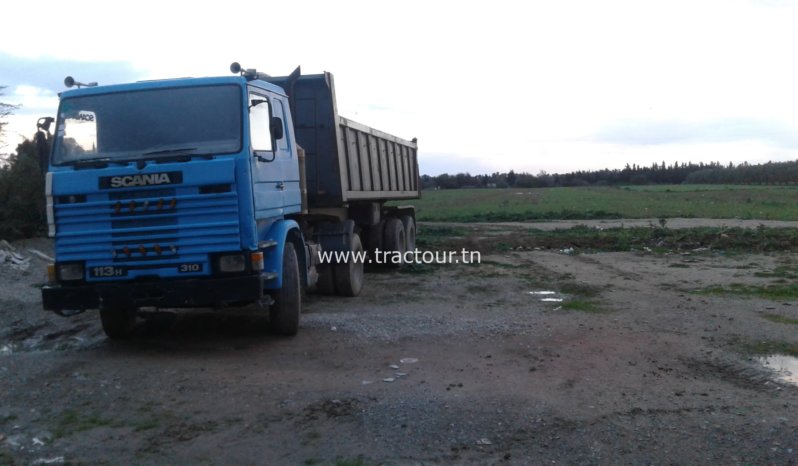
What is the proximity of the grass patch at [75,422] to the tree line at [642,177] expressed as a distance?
6251 cm

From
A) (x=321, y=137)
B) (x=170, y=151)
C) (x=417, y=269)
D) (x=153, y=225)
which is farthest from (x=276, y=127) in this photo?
(x=417, y=269)

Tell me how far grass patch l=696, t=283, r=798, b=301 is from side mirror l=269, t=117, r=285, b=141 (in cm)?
745

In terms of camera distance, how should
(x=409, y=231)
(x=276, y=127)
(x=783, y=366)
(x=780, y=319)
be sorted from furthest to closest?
(x=409, y=231) → (x=780, y=319) → (x=276, y=127) → (x=783, y=366)

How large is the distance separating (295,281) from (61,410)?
3018mm

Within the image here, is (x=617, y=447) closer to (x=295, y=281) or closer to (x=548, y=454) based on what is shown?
(x=548, y=454)

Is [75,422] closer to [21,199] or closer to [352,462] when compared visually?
[352,462]

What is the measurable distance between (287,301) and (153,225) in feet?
6.01

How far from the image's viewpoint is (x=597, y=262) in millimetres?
16859

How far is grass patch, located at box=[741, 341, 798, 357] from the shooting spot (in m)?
A: 7.79

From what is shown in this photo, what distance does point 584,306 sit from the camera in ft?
35.6

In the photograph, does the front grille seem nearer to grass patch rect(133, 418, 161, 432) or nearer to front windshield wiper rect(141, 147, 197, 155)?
front windshield wiper rect(141, 147, 197, 155)

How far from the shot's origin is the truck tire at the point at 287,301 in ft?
27.8

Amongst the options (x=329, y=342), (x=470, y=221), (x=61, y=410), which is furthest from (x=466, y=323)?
(x=470, y=221)

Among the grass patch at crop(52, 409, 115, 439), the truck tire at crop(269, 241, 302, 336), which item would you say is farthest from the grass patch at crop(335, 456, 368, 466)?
the truck tire at crop(269, 241, 302, 336)
